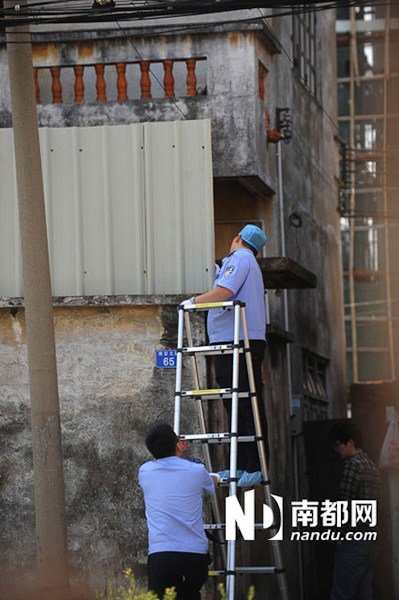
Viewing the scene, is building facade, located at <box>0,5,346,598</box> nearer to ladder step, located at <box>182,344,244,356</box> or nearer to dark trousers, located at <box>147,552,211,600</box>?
ladder step, located at <box>182,344,244,356</box>

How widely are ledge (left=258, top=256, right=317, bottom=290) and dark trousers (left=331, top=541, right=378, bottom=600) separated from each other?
2728 mm

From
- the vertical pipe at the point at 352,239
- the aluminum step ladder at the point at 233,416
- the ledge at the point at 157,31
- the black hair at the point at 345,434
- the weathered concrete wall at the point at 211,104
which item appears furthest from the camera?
the vertical pipe at the point at 352,239

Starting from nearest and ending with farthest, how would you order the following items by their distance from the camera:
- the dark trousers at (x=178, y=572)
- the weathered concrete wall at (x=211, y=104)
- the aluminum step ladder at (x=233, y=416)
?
the dark trousers at (x=178, y=572) → the aluminum step ladder at (x=233, y=416) → the weathered concrete wall at (x=211, y=104)

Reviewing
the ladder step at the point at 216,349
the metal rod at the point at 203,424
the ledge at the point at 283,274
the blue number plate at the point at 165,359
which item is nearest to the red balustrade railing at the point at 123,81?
the ledge at the point at 283,274

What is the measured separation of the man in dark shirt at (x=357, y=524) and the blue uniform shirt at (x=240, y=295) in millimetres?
1925

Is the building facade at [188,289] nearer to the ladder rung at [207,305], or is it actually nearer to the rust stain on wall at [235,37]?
the rust stain on wall at [235,37]

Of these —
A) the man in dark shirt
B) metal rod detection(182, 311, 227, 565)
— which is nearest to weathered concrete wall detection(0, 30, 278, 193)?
the man in dark shirt

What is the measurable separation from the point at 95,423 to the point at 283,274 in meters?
2.79

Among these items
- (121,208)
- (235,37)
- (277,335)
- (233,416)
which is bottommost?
(233,416)

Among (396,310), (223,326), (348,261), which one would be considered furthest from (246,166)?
(348,261)

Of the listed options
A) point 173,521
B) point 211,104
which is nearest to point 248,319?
point 173,521

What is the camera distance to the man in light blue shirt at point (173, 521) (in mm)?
9203

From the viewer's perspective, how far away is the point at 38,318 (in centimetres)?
1019

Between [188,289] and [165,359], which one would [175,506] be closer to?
[165,359]
